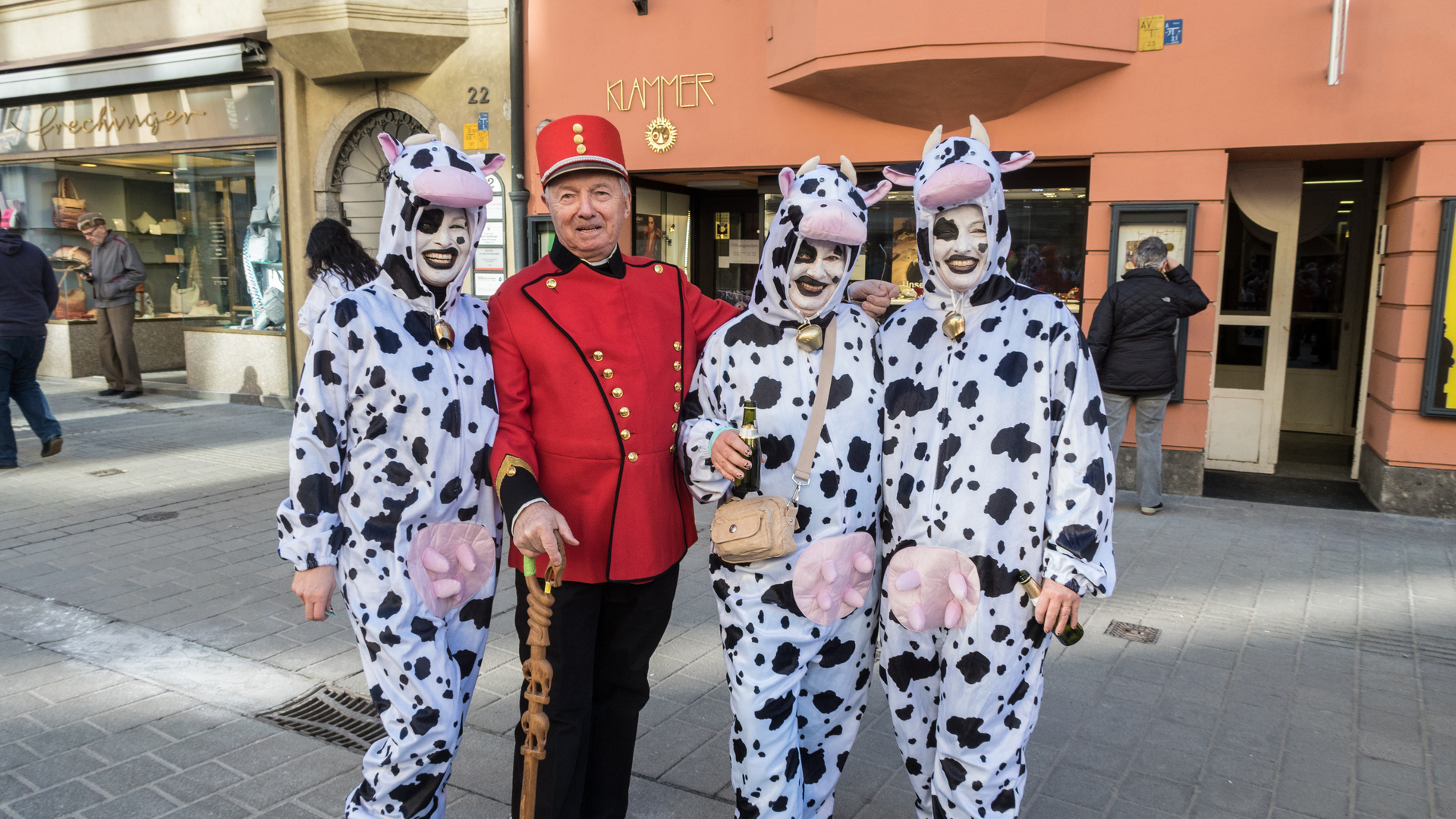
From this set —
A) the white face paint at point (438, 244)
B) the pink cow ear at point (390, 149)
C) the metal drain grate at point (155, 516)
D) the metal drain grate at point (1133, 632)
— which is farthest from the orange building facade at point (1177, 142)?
the white face paint at point (438, 244)

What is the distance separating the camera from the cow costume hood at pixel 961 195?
228cm

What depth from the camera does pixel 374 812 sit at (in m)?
2.36

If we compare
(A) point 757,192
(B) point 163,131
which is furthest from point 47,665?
(B) point 163,131

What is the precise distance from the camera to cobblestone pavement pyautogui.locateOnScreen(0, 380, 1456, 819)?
10.3ft

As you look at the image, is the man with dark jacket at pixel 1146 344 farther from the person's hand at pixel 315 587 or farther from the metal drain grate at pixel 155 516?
the metal drain grate at pixel 155 516

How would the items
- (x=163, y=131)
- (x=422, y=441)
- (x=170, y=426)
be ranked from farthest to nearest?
1. (x=163, y=131)
2. (x=170, y=426)
3. (x=422, y=441)

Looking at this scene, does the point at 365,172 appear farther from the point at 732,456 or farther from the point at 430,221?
the point at 732,456

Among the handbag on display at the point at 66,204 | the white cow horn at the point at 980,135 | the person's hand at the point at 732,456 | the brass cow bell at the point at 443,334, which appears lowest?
the person's hand at the point at 732,456

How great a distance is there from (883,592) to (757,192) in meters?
7.73

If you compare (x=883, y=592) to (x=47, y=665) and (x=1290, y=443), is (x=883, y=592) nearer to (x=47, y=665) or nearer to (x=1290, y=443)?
(x=47, y=665)

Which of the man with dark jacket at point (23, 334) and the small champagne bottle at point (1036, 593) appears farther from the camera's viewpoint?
the man with dark jacket at point (23, 334)

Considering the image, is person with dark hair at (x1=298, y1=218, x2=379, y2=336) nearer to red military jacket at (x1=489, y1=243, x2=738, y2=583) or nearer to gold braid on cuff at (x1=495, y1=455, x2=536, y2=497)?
red military jacket at (x1=489, y1=243, x2=738, y2=583)

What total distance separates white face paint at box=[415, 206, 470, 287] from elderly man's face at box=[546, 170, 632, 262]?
269 mm

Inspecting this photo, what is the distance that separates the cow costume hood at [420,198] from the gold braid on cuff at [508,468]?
1.43 feet
